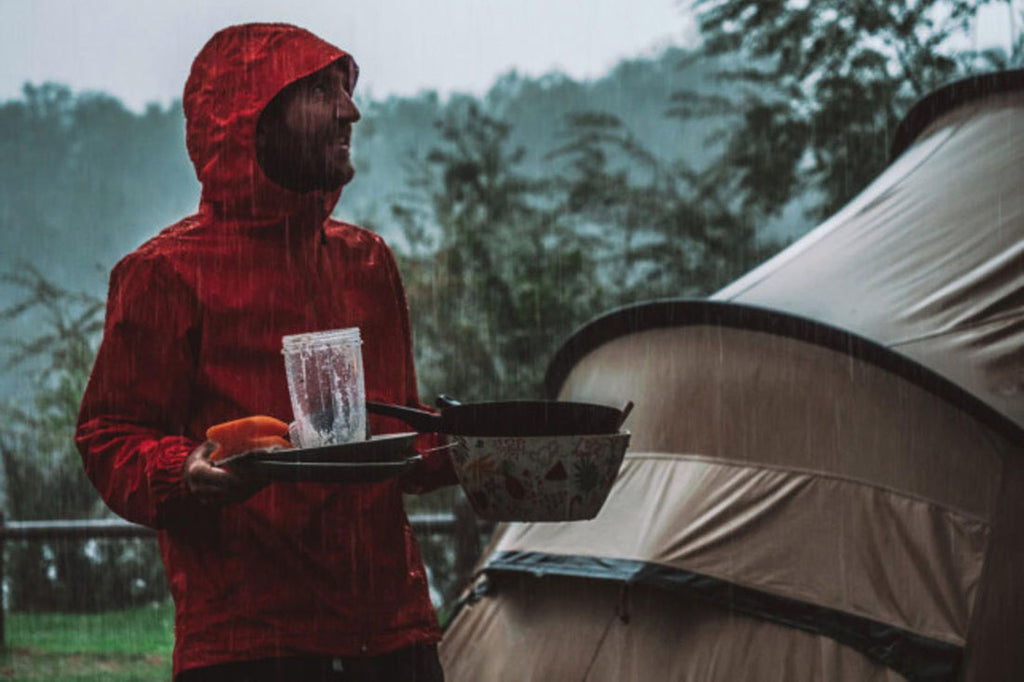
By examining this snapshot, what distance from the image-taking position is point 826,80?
345 inches

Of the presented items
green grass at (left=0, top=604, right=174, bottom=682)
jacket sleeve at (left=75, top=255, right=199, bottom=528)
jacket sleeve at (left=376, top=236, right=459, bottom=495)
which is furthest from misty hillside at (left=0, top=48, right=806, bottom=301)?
jacket sleeve at (left=75, top=255, right=199, bottom=528)

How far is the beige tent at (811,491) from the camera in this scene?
3.32 metres

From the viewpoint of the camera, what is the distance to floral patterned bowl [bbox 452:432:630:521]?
1.77 metres

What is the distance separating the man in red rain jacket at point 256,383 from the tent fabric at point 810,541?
5.90 feet

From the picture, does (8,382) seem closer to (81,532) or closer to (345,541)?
(81,532)

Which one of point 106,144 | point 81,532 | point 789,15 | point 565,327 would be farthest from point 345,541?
point 106,144

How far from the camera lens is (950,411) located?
3387 mm

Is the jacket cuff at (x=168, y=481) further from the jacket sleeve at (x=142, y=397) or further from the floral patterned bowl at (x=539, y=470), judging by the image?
the floral patterned bowl at (x=539, y=470)

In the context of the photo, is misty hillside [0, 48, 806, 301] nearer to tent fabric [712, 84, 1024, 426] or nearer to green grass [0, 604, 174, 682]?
green grass [0, 604, 174, 682]

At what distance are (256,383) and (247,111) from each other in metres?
0.41

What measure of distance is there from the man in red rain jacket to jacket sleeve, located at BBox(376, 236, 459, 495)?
12mm

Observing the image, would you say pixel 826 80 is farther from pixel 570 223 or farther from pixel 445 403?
pixel 445 403

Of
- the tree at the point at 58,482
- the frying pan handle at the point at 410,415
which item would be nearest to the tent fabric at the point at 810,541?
the frying pan handle at the point at 410,415

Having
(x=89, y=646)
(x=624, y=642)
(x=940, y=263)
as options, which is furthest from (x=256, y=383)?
(x=89, y=646)
